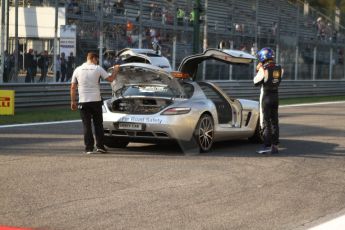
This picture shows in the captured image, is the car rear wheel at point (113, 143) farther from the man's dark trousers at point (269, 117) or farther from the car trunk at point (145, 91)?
the man's dark trousers at point (269, 117)

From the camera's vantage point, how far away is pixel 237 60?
466 inches

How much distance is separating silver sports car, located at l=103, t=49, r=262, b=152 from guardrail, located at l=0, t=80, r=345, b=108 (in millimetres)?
8240

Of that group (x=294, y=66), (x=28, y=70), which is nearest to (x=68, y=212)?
(x=28, y=70)

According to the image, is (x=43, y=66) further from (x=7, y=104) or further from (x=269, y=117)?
(x=269, y=117)

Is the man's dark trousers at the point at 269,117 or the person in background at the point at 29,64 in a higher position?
the person in background at the point at 29,64

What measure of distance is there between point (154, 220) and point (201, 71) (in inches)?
852

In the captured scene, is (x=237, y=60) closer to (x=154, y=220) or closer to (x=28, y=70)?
(x=154, y=220)

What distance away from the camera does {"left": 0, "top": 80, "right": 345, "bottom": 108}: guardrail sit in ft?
63.6

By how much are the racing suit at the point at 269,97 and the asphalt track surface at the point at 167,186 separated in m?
0.39

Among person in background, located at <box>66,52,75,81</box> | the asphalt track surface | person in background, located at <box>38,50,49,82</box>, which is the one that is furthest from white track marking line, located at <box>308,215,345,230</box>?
person in background, located at <box>66,52,75,81</box>

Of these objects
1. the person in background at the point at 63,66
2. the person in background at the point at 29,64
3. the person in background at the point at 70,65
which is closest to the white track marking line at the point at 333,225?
the person in background at the point at 29,64

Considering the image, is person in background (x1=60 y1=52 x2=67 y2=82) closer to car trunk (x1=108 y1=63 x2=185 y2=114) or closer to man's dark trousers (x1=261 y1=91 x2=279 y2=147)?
car trunk (x1=108 y1=63 x2=185 y2=114)

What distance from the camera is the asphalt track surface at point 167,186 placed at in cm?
649

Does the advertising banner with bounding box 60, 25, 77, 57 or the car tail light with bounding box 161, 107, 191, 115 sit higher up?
the advertising banner with bounding box 60, 25, 77, 57
